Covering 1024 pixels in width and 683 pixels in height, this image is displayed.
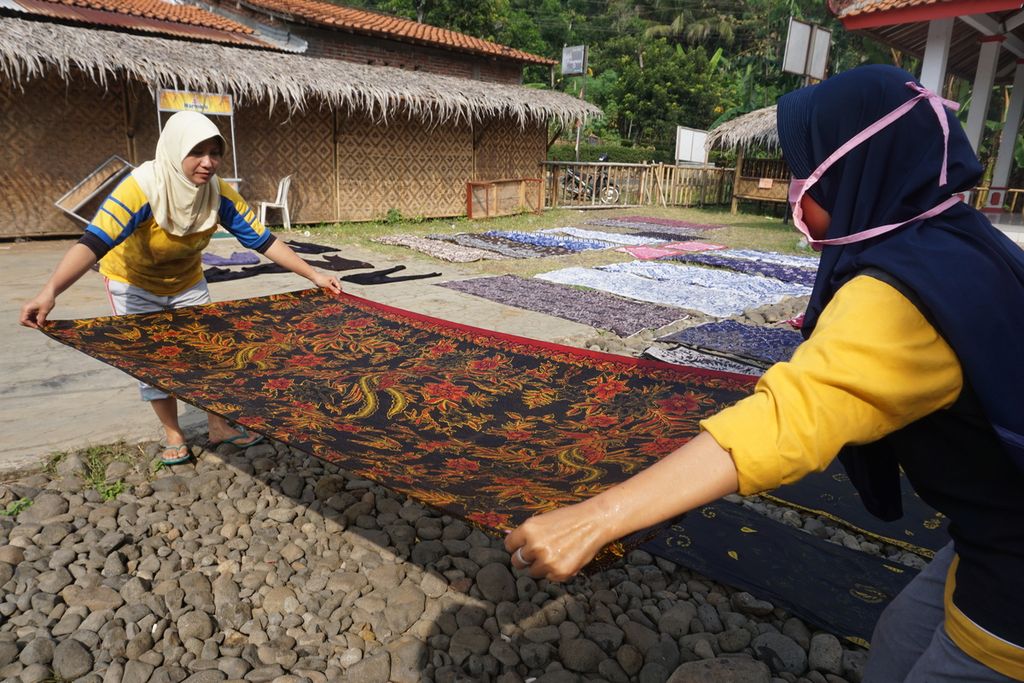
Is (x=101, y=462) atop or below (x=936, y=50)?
below

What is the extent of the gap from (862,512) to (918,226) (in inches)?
87.9

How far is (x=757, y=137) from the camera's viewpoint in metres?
16.6

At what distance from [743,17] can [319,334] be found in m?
39.9

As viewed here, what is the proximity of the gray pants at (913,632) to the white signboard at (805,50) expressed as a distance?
46.0ft

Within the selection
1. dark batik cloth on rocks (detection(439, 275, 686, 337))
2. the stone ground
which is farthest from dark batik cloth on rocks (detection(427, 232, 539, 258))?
the stone ground

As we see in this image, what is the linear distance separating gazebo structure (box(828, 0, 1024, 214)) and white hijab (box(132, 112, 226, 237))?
10.2 m

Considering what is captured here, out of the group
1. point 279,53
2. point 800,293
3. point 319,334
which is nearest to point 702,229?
point 800,293

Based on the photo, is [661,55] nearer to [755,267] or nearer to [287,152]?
[287,152]

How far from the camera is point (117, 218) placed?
281cm

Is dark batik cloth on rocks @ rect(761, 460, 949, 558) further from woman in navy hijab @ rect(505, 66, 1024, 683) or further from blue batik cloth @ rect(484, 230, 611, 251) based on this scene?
blue batik cloth @ rect(484, 230, 611, 251)

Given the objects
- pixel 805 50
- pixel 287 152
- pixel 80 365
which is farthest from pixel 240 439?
pixel 805 50

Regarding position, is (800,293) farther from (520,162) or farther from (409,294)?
(520,162)

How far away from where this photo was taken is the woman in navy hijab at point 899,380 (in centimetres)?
96

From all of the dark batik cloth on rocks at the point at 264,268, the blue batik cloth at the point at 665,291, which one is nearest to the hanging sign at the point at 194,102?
the dark batik cloth on rocks at the point at 264,268
